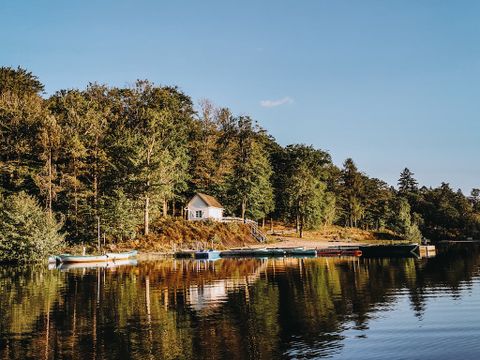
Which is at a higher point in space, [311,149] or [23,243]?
[311,149]

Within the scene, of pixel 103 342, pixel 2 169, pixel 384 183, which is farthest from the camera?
pixel 384 183

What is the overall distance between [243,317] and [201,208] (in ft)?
239

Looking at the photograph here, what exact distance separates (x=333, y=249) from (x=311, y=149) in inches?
2294

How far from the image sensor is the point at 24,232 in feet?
219

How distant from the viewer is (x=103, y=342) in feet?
69.8

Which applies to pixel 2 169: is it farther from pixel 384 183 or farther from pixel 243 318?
pixel 384 183

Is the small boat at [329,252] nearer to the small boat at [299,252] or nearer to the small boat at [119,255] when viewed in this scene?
the small boat at [299,252]

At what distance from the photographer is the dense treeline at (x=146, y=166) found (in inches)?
3199

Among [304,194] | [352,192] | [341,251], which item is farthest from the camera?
[352,192]

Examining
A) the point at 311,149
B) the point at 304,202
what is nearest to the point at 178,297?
the point at 304,202

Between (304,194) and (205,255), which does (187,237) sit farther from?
(304,194)

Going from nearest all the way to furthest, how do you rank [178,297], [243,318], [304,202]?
1. [243,318]
2. [178,297]
3. [304,202]

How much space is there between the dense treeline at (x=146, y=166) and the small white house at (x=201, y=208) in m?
4.68

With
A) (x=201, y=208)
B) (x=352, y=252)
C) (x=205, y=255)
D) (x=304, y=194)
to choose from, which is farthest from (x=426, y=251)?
(x=201, y=208)
